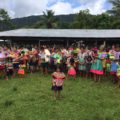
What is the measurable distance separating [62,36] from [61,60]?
8149 mm

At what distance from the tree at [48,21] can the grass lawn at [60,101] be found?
45810 millimetres

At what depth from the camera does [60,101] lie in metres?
Result: 11.8

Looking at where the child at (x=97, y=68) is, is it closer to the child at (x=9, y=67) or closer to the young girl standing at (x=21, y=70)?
the young girl standing at (x=21, y=70)

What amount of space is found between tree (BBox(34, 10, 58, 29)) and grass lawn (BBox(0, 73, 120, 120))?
150ft

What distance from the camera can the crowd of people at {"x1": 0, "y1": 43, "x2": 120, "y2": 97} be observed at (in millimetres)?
15578

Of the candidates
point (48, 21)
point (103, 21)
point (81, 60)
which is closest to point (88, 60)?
point (81, 60)

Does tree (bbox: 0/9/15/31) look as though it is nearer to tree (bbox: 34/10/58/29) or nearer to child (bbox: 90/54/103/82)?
tree (bbox: 34/10/58/29)

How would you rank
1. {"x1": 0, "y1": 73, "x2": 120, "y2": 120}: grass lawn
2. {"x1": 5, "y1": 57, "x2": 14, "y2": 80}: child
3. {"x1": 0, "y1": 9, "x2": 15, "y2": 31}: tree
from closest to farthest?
1. {"x1": 0, "y1": 73, "x2": 120, "y2": 120}: grass lawn
2. {"x1": 5, "y1": 57, "x2": 14, "y2": 80}: child
3. {"x1": 0, "y1": 9, "x2": 15, "y2": 31}: tree

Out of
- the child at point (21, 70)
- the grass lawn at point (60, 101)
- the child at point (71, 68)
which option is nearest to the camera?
the grass lawn at point (60, 101)

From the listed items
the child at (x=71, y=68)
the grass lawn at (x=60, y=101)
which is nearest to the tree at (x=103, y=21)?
the child at (x=71, y=68)

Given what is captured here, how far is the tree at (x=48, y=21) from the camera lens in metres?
61.0

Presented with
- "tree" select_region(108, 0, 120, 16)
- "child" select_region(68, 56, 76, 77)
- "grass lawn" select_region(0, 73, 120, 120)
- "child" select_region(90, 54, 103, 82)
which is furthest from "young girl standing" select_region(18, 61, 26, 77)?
"tree" select_region(108, 0, 120, 16)

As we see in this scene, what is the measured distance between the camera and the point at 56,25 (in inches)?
2404

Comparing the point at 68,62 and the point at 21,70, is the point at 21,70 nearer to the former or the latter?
the point at 21,70
